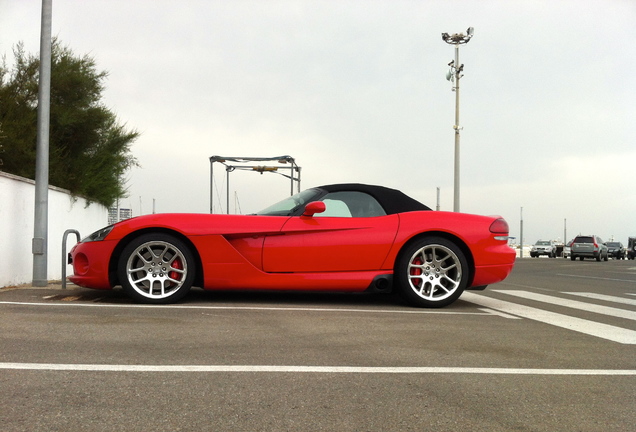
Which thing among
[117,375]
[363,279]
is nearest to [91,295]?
[363,279]

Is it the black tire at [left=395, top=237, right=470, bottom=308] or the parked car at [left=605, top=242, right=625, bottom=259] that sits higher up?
the black tire at [left=395, top=237, right=470, bottom=308]

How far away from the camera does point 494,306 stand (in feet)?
22.4

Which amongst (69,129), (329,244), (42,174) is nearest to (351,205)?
(329,244)

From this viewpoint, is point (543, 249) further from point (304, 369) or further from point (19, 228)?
point (304, 369)

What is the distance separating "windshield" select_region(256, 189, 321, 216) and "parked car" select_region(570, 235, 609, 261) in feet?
119

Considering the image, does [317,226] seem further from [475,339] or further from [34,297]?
[34,297]

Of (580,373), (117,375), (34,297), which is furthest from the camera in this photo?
(34,297)

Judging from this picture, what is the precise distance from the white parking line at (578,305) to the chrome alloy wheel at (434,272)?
1.60 metres

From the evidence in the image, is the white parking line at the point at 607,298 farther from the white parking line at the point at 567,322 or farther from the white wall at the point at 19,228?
the white wall at the point at 19,228

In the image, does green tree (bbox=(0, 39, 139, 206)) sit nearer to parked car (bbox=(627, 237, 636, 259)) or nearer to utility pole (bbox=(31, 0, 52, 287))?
utility pole (bbox=(31, 0, 52, 287))

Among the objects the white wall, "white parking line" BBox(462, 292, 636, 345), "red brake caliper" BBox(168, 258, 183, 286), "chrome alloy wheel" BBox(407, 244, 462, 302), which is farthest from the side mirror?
the white wall

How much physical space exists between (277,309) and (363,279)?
0.92 meters

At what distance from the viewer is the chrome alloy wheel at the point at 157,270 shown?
600 centimetres

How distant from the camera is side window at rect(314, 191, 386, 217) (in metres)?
6.40
